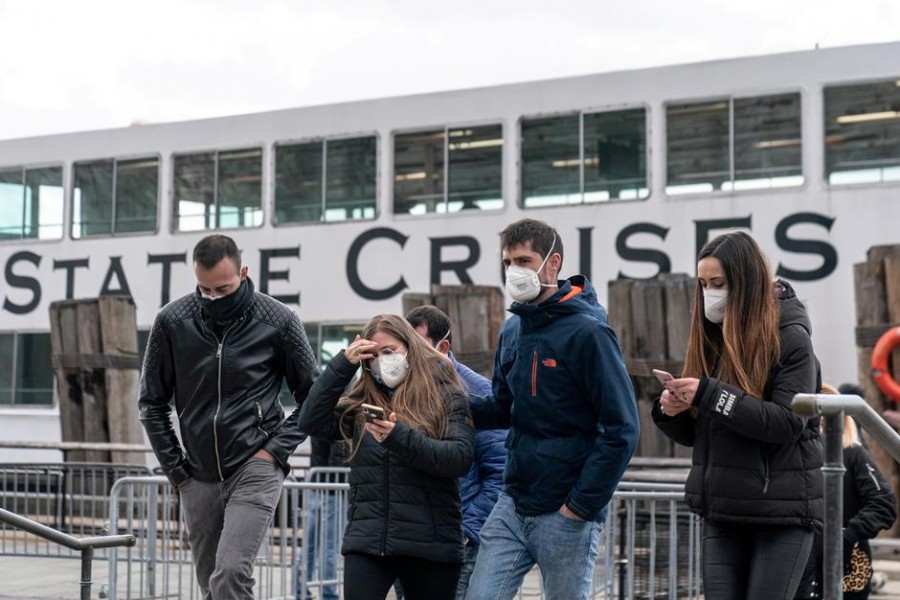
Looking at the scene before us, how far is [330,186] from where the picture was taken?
1820 centimetres

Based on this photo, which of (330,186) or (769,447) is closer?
(769,447)

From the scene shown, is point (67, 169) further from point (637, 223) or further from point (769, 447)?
point (769, 447)

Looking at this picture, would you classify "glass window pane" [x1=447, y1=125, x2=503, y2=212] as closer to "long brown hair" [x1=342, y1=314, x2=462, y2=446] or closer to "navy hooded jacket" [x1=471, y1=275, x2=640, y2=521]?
"long brown hair" [x1=342, y1=314, x2=462, y2=446]

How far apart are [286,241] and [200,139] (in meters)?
1.97

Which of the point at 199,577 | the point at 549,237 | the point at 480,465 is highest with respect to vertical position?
the point at 549,237

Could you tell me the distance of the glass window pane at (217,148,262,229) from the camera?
18.7 metres

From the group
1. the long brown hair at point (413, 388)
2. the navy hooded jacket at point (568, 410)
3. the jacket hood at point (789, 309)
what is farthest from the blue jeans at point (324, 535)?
the jacket hood at point (789, 309)

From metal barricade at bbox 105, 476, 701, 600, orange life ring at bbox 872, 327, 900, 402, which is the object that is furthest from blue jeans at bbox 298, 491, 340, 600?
orange life ring at bbox 872, 327, 900, 402

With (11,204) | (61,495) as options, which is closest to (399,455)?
(61,495)

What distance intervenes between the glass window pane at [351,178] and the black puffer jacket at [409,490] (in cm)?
1240

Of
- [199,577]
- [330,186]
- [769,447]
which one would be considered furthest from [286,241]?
[769,447]

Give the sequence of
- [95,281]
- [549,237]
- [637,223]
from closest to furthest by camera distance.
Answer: [549,237] → [637,223] → [95,281]

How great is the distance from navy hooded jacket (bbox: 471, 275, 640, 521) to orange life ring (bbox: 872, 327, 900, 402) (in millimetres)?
7471

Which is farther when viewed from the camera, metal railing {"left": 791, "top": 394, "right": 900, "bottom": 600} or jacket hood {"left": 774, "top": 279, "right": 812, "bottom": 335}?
jacket hood {"left": 774, "top": 279, "right": 812, "bottom": 335}
